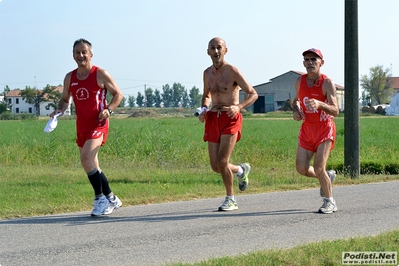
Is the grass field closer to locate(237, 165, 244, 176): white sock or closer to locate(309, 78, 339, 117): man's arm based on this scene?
locate(237, 165, 244, 176): white sock

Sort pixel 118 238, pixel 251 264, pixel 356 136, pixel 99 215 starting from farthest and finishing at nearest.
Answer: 1. pixel 356 136
2. pixel 99 215
3. pixel 118 238
4. pixel 251 264

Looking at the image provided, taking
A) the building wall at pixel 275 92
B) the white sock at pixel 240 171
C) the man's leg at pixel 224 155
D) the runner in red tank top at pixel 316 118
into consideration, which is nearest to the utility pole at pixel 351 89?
the white sock at pixel 240 171

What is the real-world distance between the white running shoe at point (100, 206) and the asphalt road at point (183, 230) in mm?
150

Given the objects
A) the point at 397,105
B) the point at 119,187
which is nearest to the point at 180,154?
the point at 119,187

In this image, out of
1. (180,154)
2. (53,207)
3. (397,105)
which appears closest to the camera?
(53,207)

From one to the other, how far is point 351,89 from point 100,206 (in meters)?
6.58

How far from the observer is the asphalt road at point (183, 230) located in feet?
21.5

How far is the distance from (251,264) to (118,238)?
195 centimetres

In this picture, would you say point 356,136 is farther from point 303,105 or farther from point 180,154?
point 180,154

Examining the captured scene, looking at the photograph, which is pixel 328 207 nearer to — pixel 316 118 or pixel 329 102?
pixel 316 118

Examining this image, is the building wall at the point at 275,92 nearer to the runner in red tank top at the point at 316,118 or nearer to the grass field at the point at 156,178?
the grass field at the point at 156,178

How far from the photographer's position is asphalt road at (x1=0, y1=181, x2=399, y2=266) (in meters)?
6.56

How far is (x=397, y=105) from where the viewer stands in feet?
302

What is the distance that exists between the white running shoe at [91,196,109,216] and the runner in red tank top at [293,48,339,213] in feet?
8.79
